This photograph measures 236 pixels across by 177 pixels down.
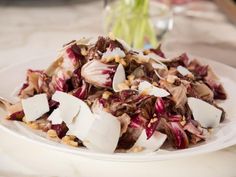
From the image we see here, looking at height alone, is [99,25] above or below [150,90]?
below

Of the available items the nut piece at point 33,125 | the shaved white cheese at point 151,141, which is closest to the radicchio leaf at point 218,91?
the shaved white cheese at point 151,141

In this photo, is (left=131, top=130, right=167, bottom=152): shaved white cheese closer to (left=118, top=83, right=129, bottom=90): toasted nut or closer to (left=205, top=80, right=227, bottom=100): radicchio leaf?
(left=118, top=83, right=129, bottom=90): toasted nut

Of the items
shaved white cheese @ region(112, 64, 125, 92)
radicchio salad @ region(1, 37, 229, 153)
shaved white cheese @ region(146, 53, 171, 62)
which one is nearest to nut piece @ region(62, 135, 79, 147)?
radicchio salad @ region(1, 37, 229, 153)

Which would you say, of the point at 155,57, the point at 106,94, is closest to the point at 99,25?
the point at 155,57

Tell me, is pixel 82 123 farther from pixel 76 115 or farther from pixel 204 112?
pixel 204 112

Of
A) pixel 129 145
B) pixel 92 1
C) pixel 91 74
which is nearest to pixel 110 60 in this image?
pixel 91 74
